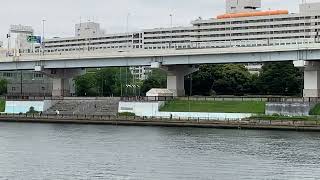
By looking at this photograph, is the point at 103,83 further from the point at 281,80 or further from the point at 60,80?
the point at 281,80

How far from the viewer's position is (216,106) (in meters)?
92.4

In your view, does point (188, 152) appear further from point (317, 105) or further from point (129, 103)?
point (129, 103)

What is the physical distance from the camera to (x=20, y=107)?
10856cm

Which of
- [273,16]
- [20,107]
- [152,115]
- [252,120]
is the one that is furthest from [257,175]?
[273,16]

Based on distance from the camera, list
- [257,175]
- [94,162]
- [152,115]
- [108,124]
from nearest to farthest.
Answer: [257,175] < [94,162] < [108,124] < [152,115]

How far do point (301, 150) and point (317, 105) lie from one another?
101 ft

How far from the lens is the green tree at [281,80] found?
385ft

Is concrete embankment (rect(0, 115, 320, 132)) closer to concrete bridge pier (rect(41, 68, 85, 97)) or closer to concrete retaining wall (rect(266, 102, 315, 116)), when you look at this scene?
concrete retaining wall (rect(266, 102, 315, 116))

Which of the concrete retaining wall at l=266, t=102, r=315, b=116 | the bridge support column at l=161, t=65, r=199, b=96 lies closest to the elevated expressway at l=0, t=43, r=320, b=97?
the bridge support column at l=161, t=65, r=199, b=96

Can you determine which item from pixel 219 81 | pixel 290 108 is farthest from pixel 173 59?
pixel 290 108

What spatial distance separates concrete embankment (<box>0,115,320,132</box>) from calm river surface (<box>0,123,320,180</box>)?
11.0ft

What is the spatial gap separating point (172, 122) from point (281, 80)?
1567 inches

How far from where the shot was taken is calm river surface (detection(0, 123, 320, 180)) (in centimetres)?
4381

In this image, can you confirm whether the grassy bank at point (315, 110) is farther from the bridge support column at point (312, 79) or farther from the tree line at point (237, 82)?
the tree line at point (237, 82)
